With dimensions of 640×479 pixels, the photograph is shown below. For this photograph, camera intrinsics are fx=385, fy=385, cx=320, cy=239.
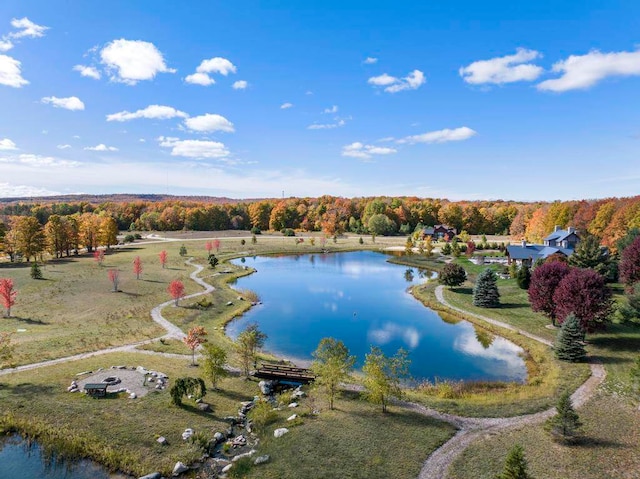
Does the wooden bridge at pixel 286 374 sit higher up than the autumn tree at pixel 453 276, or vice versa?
the autumn tree at pixel 453 276

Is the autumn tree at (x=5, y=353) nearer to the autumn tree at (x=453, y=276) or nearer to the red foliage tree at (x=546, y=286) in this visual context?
the red foliage tree at (x=546, y=286)

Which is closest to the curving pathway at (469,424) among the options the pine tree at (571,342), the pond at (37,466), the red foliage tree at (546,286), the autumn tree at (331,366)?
the pine tree at (571,342)

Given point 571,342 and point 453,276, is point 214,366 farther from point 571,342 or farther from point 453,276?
point 453,276

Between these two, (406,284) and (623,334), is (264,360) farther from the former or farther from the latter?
(406,284)

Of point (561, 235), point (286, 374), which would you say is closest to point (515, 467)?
point (286, 374)

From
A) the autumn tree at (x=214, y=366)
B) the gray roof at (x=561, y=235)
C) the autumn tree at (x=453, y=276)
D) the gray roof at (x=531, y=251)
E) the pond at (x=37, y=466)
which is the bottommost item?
the pond at (x=37, y=466)

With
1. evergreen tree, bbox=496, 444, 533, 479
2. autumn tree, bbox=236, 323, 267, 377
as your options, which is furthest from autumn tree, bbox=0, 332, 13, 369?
evergreen tree, bbox=496, 444, 533, 479

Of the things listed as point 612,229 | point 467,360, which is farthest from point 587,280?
point 612,229

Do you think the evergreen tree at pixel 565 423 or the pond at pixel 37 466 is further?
the evergreen tree at pixel 565 423
